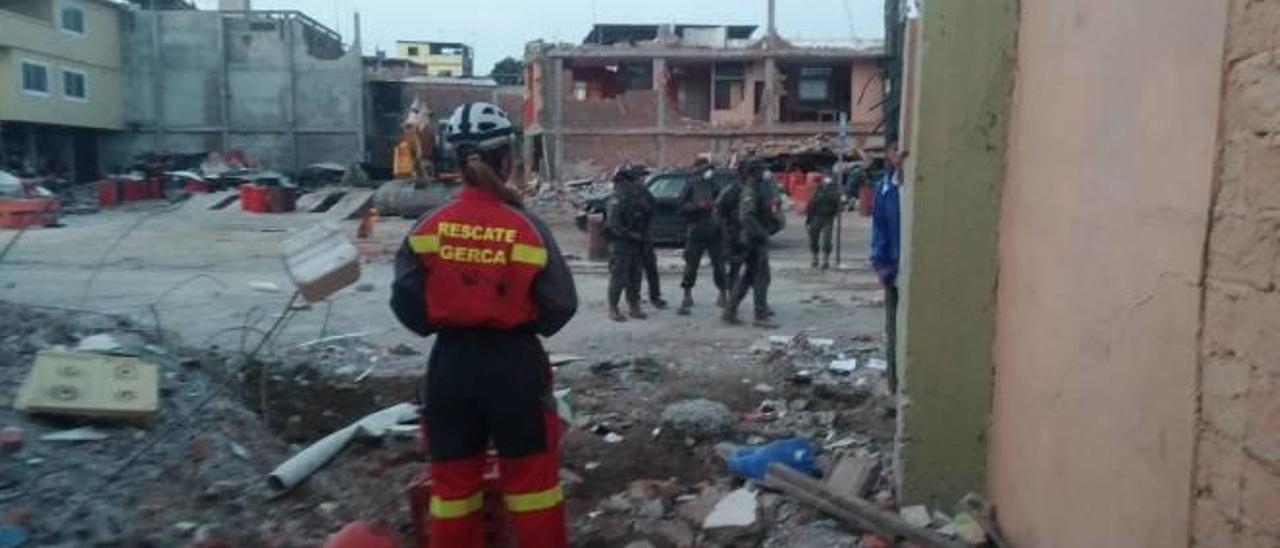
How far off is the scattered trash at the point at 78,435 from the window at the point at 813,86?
4410 centimetres

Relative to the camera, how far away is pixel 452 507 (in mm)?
3912

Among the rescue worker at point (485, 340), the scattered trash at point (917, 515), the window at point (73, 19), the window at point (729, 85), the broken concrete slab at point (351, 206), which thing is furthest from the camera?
the window at point (729, 85)

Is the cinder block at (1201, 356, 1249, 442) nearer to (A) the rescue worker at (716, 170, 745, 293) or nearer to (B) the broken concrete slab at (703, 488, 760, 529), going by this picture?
(B) the broken concrete slab at (703, 488, 760, 529)

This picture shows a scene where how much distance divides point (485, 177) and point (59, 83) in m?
49.2

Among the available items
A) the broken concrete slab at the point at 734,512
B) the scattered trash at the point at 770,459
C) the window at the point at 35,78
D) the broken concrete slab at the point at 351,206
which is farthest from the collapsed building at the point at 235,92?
the broken concrete slab at the point at 734,512

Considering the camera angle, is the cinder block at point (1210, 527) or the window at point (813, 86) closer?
the cinder block at point (1210, 527)

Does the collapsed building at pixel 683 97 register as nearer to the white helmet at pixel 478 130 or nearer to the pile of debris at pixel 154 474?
the pile of debris at pixel 154 474

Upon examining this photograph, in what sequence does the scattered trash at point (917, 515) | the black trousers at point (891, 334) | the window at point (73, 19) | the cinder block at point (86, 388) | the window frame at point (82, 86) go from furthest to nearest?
the window at point (73, 19)
the window frame at point (82, 86)
the black trousers at point (891, 334)
the cinder block at point (86, 388)
the scattered trash at point (917, 515)

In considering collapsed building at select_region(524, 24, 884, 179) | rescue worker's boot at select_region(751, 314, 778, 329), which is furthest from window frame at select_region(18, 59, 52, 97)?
rescue worker's boot at select_region(751, 314, 778, 329)

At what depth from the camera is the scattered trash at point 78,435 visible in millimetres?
5727

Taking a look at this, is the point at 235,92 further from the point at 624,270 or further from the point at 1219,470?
the point at 1219,470

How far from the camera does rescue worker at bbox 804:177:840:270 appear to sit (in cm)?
1753

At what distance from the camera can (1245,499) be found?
2566 millimetres

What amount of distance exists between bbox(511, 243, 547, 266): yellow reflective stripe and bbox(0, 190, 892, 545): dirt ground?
1.77 m
